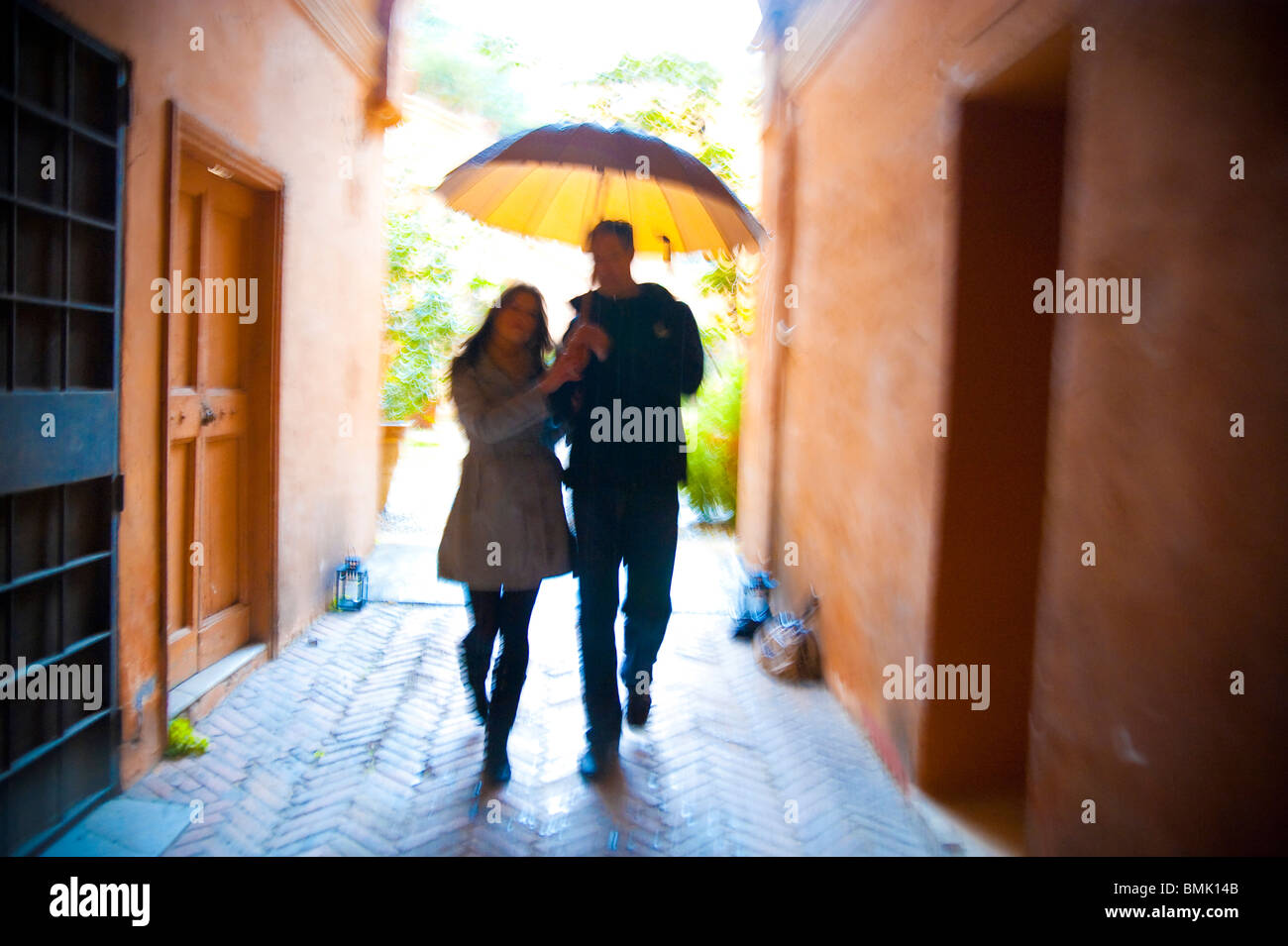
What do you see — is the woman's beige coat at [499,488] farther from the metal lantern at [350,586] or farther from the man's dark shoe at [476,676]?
the metal lantern at [350,586]

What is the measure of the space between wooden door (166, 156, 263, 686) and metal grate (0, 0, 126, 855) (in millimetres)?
505

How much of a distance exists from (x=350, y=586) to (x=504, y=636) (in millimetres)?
3197

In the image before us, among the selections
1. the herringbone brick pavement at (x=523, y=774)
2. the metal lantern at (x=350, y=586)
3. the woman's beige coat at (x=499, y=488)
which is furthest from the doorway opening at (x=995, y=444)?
the metal lantern at (x=350, y=586)

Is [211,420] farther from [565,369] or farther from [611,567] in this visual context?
[611,567]

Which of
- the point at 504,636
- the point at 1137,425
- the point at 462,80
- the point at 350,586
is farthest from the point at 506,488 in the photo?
the point at 462,80

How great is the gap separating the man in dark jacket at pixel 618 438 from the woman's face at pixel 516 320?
0.16 m

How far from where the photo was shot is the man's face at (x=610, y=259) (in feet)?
10.9

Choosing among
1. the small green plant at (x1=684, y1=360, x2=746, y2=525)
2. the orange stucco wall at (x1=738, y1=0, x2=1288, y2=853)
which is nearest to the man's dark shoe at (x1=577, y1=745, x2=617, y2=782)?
the orange stucco wall at (x1=738, y1=0, x2=1288, y2=853)

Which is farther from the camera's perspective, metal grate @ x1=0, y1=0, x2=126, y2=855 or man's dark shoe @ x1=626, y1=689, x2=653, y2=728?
man's dark shoe @ x1=626, y1=689, x2=653, y2=728

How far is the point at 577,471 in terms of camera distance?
337 centimetres

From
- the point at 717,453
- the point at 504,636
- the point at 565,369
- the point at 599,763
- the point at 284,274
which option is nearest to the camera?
the point at 565,369

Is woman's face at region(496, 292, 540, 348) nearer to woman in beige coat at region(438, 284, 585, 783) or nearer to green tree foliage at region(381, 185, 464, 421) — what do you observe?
woman in beige coat at region(438, 284, 585, 783)

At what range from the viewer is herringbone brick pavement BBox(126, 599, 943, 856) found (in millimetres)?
3072
